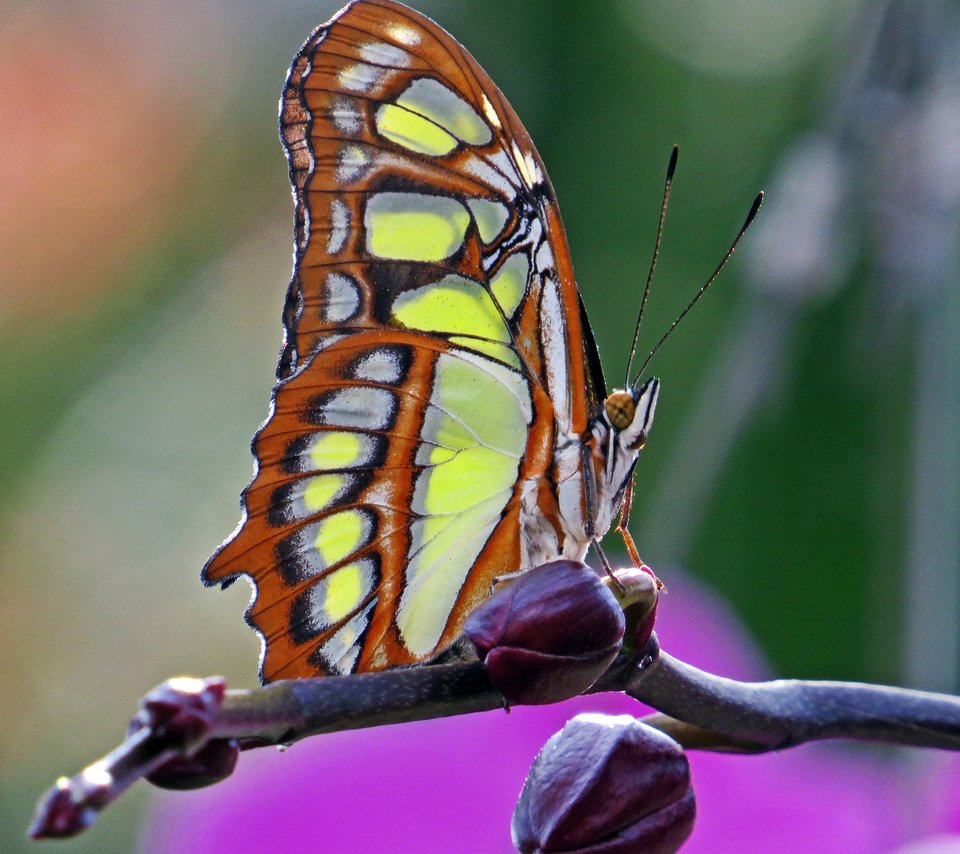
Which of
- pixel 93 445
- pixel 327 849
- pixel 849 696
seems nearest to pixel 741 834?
pixel 327 849

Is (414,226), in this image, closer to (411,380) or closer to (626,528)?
(411,380)

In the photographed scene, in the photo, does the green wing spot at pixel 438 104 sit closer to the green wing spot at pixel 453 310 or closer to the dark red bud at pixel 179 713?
the green wing spot at pixel 453 310

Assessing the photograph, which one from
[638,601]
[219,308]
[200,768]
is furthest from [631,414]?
[219,308]

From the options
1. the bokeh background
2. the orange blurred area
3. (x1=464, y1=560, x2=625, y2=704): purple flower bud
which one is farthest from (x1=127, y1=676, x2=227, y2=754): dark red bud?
the orange blurred area

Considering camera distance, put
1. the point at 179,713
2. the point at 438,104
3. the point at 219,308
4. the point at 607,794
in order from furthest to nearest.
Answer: the point at 219,308, the point at 438,104, the point at 607,794, the point at 179,713

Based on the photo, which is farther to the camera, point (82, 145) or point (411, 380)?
point (82, 145)

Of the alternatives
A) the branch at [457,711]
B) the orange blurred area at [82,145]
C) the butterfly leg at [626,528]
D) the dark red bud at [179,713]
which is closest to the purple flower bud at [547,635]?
the branch at [457,711]
